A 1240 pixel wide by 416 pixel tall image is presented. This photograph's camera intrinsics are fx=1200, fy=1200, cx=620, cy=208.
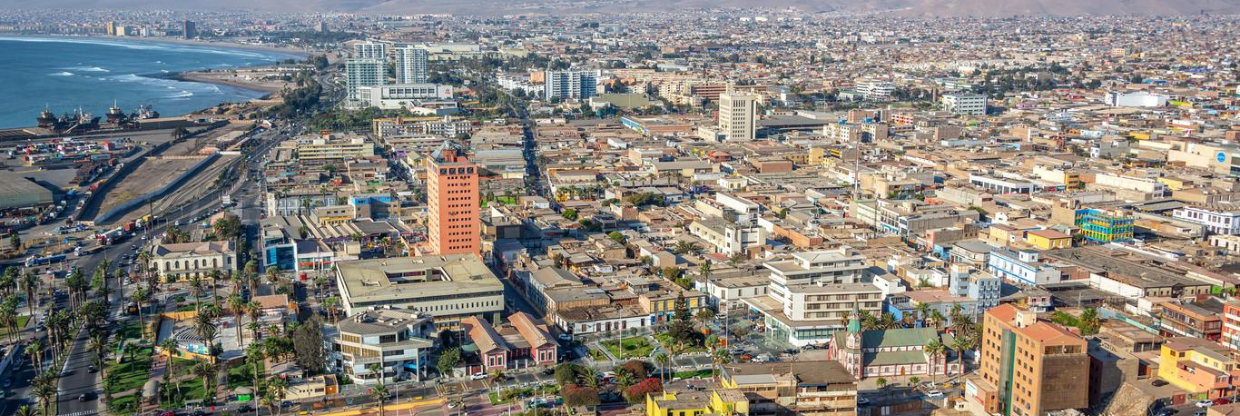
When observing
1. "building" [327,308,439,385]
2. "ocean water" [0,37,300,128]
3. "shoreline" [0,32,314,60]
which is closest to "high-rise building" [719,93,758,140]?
"ocean water" [0,37,300,128]

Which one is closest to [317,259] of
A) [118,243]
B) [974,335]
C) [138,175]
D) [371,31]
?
[118,243]

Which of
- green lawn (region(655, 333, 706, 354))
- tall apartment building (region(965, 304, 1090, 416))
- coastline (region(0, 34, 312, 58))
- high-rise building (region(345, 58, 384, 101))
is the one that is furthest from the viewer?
coastline (region(0, 34, 312, 58))

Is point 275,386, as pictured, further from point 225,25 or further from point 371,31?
point 225,25

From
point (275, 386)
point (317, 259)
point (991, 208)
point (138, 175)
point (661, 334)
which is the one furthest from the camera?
point (138, 175)

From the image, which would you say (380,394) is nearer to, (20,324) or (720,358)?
(720,358)

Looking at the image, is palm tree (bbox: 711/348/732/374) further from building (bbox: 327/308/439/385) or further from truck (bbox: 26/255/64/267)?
truck (bbox: 26/255/64/267)

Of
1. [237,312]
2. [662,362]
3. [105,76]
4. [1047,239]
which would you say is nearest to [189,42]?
[105,76]
